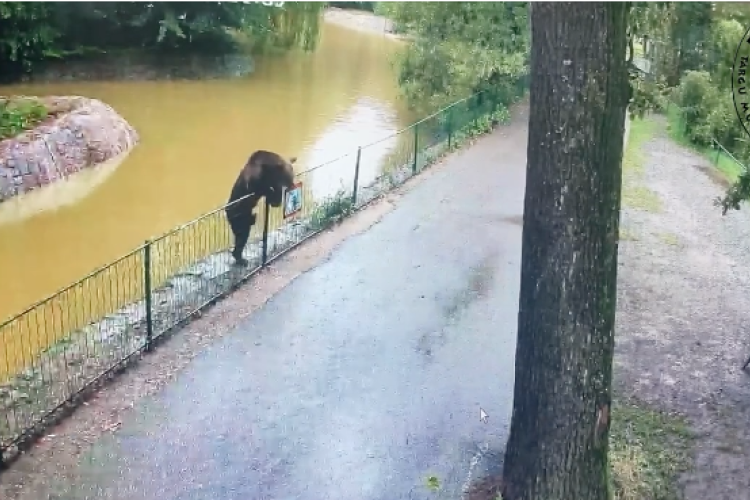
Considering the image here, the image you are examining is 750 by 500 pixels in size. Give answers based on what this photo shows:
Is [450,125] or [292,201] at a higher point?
[450,125]

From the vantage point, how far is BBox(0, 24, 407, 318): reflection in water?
39.7 feet

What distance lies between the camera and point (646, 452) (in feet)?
20.6

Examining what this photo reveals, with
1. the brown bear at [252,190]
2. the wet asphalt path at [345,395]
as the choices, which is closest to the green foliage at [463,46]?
the wet asphalt path at [345,395]

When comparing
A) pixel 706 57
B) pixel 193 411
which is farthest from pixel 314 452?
pixel 706 57

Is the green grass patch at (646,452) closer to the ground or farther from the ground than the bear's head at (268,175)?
closer to the ground

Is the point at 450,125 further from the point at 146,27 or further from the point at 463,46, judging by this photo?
the point at 146,27

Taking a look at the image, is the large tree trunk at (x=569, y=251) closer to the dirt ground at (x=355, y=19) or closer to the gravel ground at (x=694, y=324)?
the gravel ground at (x=694, y=324)

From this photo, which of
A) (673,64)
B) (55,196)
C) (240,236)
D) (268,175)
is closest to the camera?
(240,236)

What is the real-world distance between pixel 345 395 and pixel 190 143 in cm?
1243

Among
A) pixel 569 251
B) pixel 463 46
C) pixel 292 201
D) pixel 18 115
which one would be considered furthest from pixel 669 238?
pixel 18 115

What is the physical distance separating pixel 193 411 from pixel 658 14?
4952mm

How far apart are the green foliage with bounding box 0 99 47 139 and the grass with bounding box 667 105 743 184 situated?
12321mm

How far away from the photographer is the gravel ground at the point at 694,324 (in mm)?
6511

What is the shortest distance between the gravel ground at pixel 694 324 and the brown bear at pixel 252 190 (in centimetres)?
442
